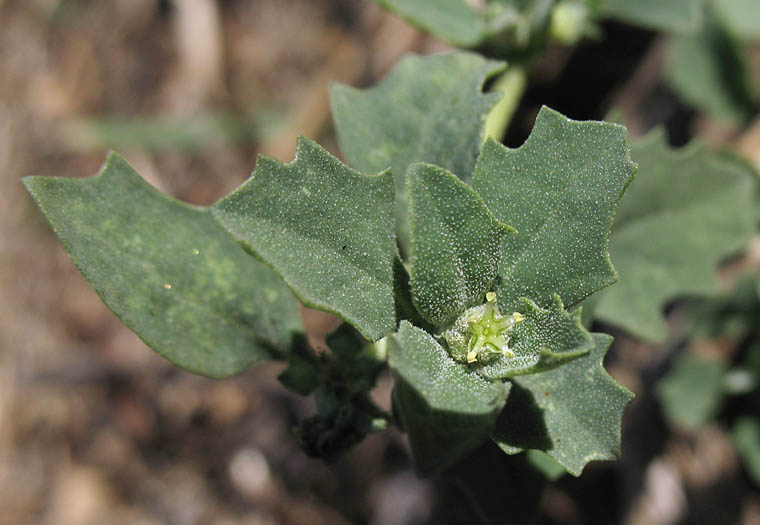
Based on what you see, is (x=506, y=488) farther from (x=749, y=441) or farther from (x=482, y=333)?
(x=749, y=441)

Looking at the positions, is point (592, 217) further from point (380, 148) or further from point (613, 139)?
point (380, 148)

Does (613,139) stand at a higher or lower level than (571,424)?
higher

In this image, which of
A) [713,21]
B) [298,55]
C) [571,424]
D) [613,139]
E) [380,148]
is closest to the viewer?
[613,139]

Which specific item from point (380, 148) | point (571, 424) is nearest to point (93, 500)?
point (380, 148)

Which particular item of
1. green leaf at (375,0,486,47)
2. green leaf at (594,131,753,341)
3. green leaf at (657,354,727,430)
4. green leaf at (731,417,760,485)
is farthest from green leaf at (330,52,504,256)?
green leaf at (731,417,760,485)

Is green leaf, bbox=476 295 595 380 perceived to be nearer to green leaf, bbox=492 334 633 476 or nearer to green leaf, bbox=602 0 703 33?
green leaf, bbox=492 334 633 476

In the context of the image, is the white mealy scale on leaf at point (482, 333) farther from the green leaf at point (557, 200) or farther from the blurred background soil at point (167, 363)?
the blurred background soil at point (167, 363)
